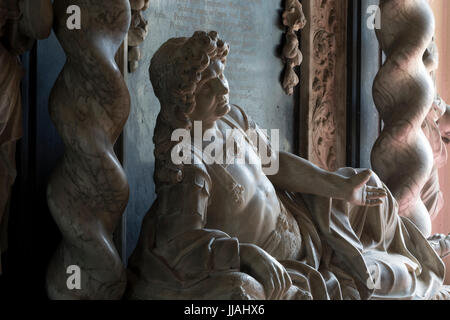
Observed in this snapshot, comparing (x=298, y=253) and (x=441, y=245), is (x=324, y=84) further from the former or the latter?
(x=298, y=253)

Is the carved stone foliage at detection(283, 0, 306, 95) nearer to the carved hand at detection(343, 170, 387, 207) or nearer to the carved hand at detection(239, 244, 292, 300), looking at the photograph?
the carved hand at detection(343, 170, 387, 207)

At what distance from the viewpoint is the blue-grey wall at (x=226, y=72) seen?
400 cm

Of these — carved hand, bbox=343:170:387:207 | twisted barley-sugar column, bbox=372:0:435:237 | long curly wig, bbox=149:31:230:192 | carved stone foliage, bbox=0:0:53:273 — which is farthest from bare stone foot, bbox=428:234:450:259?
carved stone foliage, bbox=0:0:53:273

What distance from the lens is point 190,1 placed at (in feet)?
14.2

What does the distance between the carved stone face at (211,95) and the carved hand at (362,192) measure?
0.67m

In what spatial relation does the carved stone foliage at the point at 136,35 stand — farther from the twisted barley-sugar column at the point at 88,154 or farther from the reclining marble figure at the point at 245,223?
the twisted barley-sugar column at the point at 88,154

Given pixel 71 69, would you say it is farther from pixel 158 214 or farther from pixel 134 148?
pixel 134 148

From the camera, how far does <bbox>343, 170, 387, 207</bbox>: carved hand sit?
139 inches

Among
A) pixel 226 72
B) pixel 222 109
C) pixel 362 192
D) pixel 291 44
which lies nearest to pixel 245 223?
pixel 222 109

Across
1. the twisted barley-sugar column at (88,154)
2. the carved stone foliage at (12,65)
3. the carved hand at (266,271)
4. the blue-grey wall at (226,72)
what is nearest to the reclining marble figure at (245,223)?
the carved hand at (266,271)

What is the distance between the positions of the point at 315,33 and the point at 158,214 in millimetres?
2184

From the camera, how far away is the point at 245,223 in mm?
3262

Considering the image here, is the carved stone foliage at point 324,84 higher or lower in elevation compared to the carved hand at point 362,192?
higher
